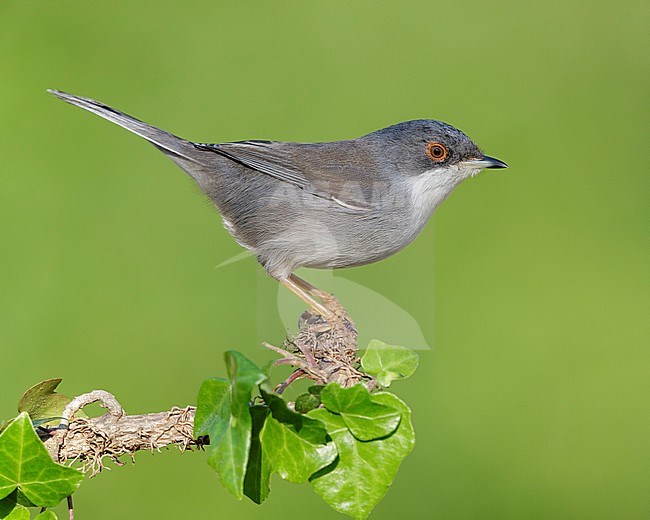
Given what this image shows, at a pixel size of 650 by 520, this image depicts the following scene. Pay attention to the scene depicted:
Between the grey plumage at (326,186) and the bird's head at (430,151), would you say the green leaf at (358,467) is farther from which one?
the bird's head at (430,151)

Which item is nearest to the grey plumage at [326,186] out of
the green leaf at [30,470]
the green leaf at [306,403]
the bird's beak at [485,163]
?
the bird's beak at [485,163]

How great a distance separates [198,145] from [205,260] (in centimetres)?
143

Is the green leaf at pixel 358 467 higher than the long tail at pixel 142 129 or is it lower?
lower

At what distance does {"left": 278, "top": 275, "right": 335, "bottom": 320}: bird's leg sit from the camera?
7.53 ft

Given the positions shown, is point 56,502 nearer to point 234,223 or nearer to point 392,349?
point 392,349

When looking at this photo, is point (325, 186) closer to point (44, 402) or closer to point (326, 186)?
point (326, 186)

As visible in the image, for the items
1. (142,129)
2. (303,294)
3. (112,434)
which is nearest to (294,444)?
(112,434)

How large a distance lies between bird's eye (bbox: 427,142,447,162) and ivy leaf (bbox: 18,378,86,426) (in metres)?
1.62

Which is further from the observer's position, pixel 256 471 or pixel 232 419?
pixel 256 471

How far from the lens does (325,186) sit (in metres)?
2.80

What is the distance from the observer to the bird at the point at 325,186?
104 inches

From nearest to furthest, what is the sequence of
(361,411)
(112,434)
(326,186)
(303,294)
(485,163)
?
(361,411)
(112,434)
(303,294)
(485,163)
(326,186)

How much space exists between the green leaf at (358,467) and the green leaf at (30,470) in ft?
1.45

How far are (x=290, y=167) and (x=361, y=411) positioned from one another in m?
1.65
